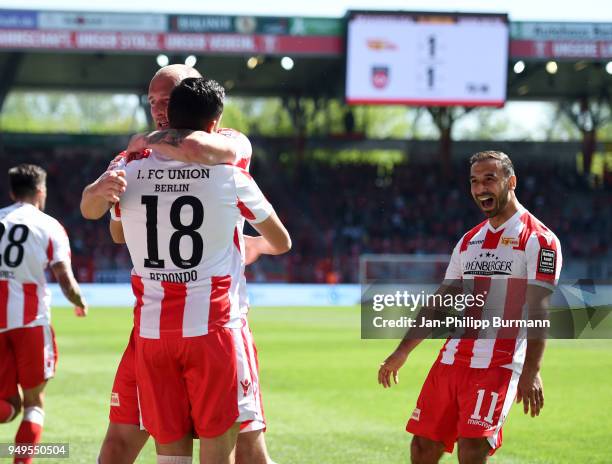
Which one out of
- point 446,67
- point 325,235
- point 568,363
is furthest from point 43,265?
point 325,235

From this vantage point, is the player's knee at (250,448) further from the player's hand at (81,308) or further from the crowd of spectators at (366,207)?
the crowd of spectators at (366,207)

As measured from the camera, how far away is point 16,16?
3034cm

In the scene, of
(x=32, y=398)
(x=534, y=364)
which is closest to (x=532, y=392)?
(x=534, y=364)

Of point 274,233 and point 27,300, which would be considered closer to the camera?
point 274,233

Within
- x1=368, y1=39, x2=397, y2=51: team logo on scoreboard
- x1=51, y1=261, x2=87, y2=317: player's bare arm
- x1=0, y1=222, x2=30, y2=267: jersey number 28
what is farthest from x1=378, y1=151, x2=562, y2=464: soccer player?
x1=368, y1=39, x2=397, y2=51: team logo on scoreboard

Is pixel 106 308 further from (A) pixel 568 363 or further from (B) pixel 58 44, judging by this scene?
(A) pixel 568 363

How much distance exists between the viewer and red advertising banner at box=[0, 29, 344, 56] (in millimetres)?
30469

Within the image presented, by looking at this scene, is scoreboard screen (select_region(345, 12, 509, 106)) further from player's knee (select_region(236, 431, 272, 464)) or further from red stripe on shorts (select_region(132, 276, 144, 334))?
red stripe on shorts (select_region(132, 276, 144, 334))

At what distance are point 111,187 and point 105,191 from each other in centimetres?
3

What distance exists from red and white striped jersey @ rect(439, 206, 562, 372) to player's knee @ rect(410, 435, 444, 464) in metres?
0.47

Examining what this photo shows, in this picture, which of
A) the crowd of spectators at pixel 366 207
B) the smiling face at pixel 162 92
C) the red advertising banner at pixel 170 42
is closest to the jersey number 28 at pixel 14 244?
the smiling face at pixel 162 92

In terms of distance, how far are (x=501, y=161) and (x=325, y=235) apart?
29.6 m

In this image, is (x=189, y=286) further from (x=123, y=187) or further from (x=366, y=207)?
(x=366, y=207)

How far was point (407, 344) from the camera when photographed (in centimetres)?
583
